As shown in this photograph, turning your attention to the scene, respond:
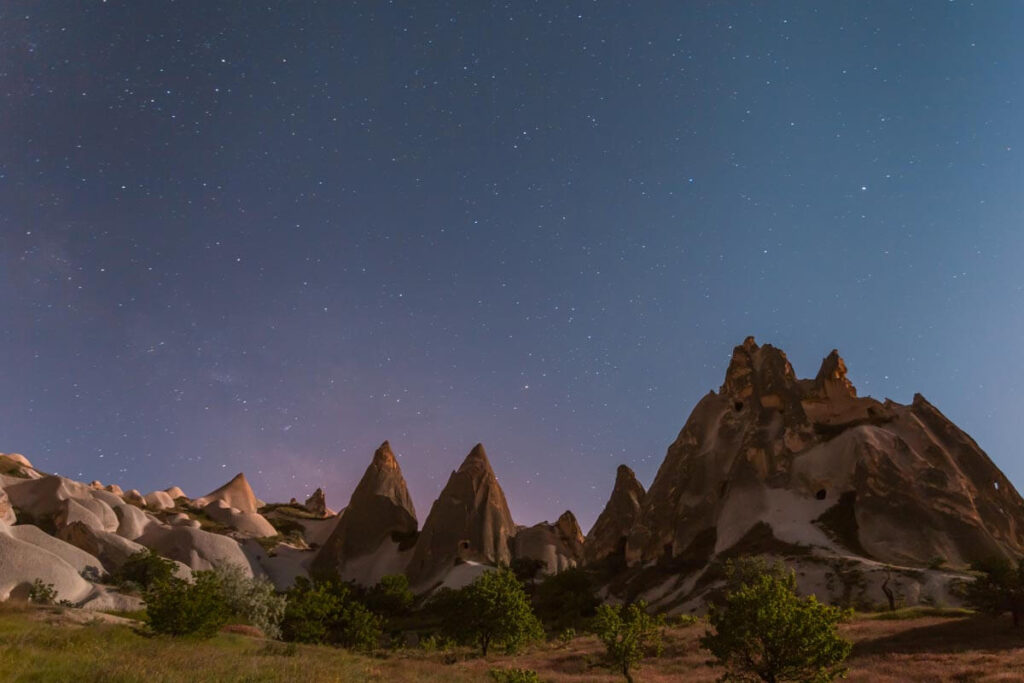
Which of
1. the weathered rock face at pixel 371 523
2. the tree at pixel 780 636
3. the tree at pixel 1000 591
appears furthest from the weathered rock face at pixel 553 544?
the tree at pixel 780 636

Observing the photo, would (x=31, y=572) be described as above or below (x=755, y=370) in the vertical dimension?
below

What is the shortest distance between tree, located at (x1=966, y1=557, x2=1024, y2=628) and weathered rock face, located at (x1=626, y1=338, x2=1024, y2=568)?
843 inches

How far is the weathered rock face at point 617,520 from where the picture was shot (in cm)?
8506

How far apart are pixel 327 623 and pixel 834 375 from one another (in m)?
76.1

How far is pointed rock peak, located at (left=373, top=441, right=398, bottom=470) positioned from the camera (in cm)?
11675

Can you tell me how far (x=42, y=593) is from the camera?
154 ft

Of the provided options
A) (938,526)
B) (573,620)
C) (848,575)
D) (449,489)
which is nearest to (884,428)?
(938,526)

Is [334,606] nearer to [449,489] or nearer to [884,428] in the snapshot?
[449,489]

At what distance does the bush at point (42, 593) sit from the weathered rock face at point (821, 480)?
60.4 m

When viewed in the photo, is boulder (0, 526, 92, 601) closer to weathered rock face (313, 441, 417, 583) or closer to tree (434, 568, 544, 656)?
tree (434, 568, 544, 656)

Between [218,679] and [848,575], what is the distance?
5500 cm

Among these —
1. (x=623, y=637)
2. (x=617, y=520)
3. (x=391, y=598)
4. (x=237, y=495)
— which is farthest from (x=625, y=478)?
(x=237, y=495)

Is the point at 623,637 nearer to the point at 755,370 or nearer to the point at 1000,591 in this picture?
the point at 1000,591

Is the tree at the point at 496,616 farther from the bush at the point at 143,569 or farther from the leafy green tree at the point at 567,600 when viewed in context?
the bush at the point at 143,569
